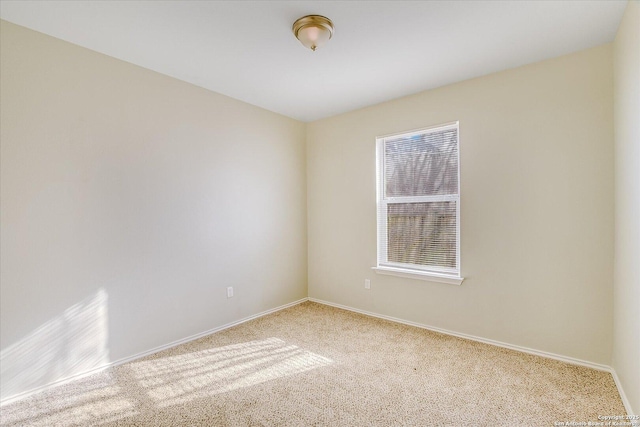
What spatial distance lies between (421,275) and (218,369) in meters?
2.12

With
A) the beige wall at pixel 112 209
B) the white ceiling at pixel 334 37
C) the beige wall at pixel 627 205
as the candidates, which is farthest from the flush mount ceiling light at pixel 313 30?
the beige wall at pixel 627 205

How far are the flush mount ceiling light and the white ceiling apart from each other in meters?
0.04

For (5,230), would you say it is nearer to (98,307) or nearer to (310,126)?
(98,307)

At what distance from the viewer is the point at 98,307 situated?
2311 mm

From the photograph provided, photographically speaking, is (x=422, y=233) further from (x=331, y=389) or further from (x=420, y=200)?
(x=331, y=389)

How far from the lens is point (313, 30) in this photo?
197 centimetres

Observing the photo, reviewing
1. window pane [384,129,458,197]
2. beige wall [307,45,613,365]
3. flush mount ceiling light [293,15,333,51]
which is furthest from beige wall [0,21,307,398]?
beige wall [307,45,613,365]

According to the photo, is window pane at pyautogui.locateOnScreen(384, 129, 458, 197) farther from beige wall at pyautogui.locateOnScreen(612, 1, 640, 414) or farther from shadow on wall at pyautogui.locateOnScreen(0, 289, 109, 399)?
shadow on wall at pyautogui.locateOnScreen(0, 289, 109, 399)

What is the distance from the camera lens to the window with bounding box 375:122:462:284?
2.99 metres

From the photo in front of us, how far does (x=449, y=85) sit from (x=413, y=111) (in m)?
0.41

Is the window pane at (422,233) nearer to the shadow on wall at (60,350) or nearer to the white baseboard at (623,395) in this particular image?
the white baseboard at (623,395)

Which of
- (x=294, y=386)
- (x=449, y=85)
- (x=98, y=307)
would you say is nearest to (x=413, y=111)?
(x=449, y=85)

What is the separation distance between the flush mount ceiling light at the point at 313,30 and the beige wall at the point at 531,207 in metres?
1.50

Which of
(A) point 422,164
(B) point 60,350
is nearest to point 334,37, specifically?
(A) point 422,164
